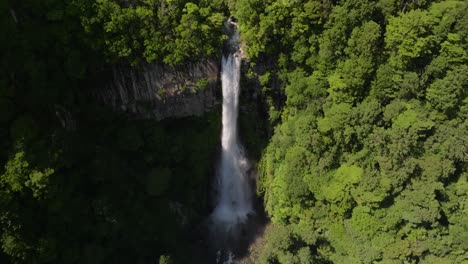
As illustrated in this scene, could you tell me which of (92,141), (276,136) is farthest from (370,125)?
(92,141)

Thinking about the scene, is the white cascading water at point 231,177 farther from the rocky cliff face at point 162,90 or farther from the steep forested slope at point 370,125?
the steep forested slope at point 370,125

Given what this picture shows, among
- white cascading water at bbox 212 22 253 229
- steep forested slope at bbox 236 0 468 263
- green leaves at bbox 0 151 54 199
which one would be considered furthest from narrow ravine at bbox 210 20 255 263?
green leaves at bbox 0 151 54 199

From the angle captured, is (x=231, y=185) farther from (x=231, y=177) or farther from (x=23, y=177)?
(x=23, y=177)

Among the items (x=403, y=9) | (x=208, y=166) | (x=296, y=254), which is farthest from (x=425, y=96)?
(x=208, y=166)

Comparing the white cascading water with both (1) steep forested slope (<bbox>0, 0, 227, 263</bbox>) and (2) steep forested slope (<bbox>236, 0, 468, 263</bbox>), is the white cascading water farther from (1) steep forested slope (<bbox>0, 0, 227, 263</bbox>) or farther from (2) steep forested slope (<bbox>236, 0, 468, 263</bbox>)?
(2) steep forested slope (<bbox>236, 0, 468, 263</bbox>)

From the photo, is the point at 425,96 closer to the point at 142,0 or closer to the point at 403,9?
the point at 403,9

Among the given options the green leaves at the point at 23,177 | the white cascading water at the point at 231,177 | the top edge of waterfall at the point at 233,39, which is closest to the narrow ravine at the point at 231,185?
the white cascading water at the point at 231,177
